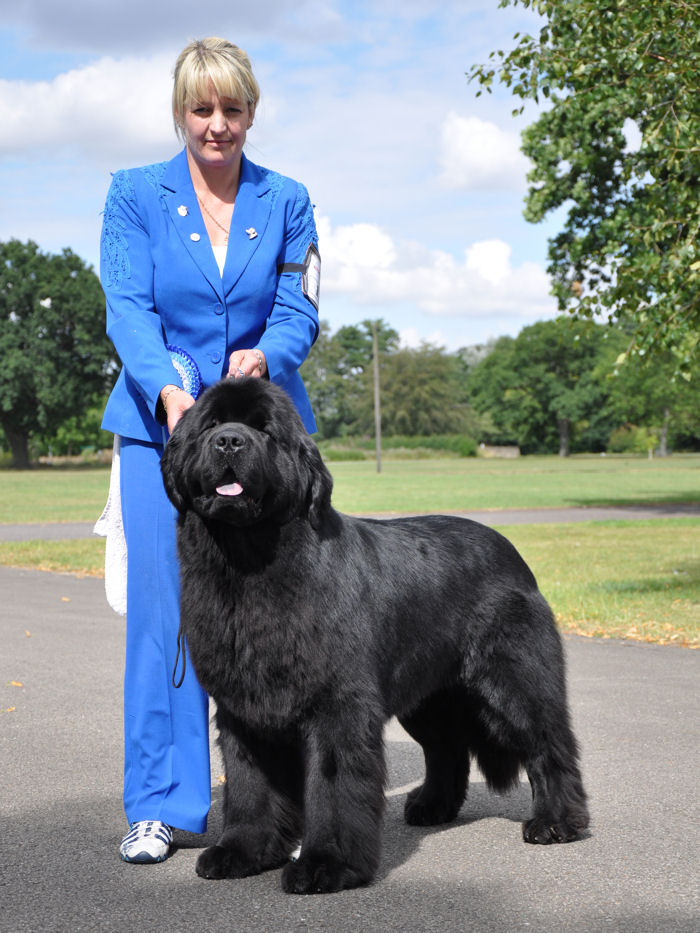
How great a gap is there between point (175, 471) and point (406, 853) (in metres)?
1.68

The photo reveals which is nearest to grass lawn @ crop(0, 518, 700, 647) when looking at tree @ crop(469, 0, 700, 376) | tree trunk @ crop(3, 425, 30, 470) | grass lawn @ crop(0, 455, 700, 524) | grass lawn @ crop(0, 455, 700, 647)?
grass lawn @ crop(0, 455, 700, 647)

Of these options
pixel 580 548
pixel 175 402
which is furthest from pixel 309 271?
pixel 580 548

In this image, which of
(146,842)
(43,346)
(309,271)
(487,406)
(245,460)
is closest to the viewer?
(245,460)

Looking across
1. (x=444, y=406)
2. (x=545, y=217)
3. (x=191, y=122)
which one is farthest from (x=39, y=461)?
(x=191, y=122)

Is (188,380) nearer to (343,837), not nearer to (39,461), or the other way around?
(343,837)

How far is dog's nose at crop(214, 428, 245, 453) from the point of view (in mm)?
3330

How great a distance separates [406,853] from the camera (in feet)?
13.1

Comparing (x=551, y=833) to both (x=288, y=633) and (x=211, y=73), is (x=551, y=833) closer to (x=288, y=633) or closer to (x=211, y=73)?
(x=288, y=633)

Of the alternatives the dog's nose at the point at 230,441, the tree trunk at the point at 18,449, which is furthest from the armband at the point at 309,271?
the tree trunk at the point at 18,449

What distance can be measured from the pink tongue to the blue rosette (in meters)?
0.72

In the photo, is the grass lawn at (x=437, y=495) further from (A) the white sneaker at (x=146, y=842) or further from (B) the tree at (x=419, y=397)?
(B) the tree at (x=419, y=397)

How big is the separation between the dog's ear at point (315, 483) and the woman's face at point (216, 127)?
1.29m

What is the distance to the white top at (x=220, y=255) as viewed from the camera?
4.17m

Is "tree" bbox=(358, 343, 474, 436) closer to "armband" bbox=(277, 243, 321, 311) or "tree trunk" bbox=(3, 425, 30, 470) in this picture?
"tree trunk" bbox=(3, 425, 30, 470)
